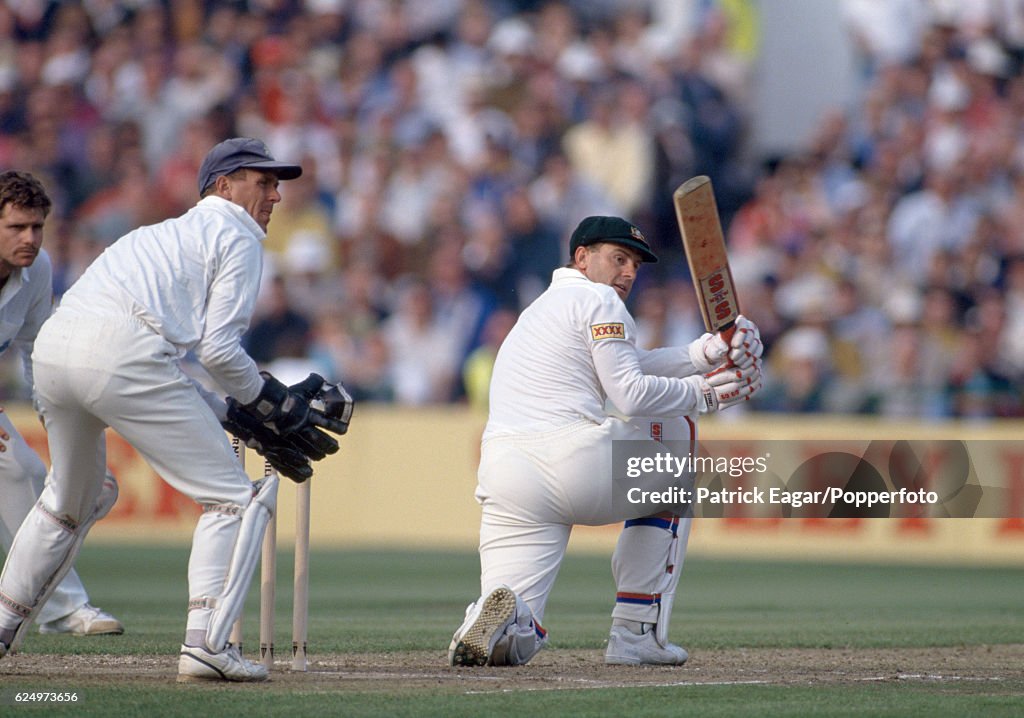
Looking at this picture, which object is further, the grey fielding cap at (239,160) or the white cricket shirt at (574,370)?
the white cricket shirt at (574,370)

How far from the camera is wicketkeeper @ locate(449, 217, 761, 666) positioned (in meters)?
6.91

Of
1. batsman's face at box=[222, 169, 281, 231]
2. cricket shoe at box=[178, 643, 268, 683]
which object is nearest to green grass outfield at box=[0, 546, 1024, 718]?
cricket shoe at box=[178, 643, 268, 683]

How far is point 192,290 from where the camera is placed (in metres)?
6.13

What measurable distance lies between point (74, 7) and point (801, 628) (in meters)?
14.4

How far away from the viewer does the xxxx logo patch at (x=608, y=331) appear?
6910 mm

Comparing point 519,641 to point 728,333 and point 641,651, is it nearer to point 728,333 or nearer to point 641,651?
point 641,651

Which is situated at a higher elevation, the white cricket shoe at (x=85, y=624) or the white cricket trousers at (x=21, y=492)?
the white cricket trousers at (x=21, y=492)

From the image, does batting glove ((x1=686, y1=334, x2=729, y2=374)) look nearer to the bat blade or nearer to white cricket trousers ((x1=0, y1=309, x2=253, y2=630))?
the bat blade

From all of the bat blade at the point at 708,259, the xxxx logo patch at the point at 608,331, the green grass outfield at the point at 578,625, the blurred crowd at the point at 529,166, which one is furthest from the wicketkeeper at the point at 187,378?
the blurred crowd at the point at 529,166

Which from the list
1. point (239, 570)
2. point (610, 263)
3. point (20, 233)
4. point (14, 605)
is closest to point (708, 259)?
point (610, 263)

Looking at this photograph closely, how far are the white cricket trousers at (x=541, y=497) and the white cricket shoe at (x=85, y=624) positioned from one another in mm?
2257

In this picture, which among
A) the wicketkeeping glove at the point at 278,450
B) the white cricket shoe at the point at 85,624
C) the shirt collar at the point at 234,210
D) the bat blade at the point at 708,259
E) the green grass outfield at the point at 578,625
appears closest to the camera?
the green grass outfield at the point at 578,625

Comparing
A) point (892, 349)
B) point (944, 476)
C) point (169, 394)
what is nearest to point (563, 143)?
point (892, 349)

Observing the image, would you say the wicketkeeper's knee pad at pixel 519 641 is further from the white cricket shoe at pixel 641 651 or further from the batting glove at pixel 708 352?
the batting glove at pixel 708 352
